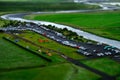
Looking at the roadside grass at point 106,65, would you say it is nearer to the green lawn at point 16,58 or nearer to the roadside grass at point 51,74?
the roadside grass at point 51,74

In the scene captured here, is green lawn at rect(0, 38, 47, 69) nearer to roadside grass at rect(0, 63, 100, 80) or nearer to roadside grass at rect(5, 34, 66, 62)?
roadside grass at rect(5, 34, 66, 62)

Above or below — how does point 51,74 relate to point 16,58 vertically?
above

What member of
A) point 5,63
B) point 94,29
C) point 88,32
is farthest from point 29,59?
point 94,29

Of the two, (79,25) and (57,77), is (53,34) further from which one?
(57,77)

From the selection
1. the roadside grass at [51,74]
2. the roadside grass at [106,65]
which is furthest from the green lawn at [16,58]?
the roadside grass at [106,65]

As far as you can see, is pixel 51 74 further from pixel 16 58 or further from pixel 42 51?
pixel 42 51

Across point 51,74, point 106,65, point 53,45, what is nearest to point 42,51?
point 53,45
